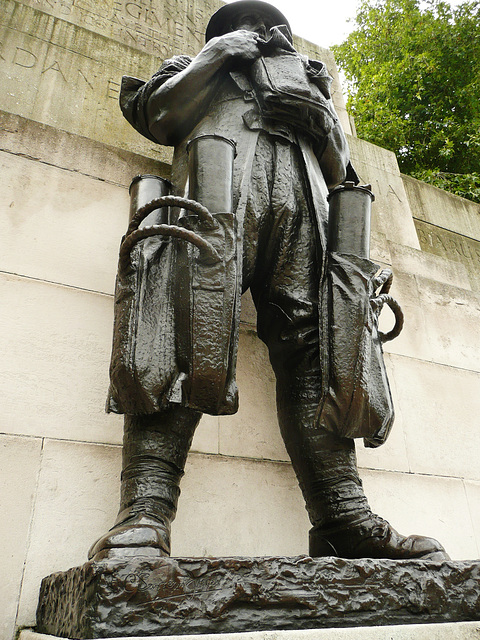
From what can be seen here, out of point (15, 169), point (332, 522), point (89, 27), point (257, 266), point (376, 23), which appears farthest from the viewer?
point (376, 23)

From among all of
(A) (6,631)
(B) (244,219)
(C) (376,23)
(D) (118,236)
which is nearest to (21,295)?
(D) (118,236)

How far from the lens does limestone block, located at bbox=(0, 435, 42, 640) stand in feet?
6.88

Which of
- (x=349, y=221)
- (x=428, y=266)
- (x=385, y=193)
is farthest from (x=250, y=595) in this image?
(x=385, y=193)

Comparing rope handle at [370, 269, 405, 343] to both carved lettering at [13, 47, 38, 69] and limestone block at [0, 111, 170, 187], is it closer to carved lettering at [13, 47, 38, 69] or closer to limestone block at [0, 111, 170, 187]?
limestone block at [0, 111, 170, 187]

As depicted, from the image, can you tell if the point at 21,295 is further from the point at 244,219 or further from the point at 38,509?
the point at 244,219

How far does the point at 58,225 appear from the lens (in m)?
3.05

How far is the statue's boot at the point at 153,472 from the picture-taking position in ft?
5.85

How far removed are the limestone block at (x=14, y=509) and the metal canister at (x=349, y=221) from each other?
64.4 inches

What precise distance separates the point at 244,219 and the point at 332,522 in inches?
52.3

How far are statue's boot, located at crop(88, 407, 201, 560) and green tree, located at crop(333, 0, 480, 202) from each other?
30.8 feet

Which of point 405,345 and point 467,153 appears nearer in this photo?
point 405,345

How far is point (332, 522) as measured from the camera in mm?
2262

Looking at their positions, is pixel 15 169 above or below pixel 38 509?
above

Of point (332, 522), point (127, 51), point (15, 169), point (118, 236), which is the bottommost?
point (332, 522)
